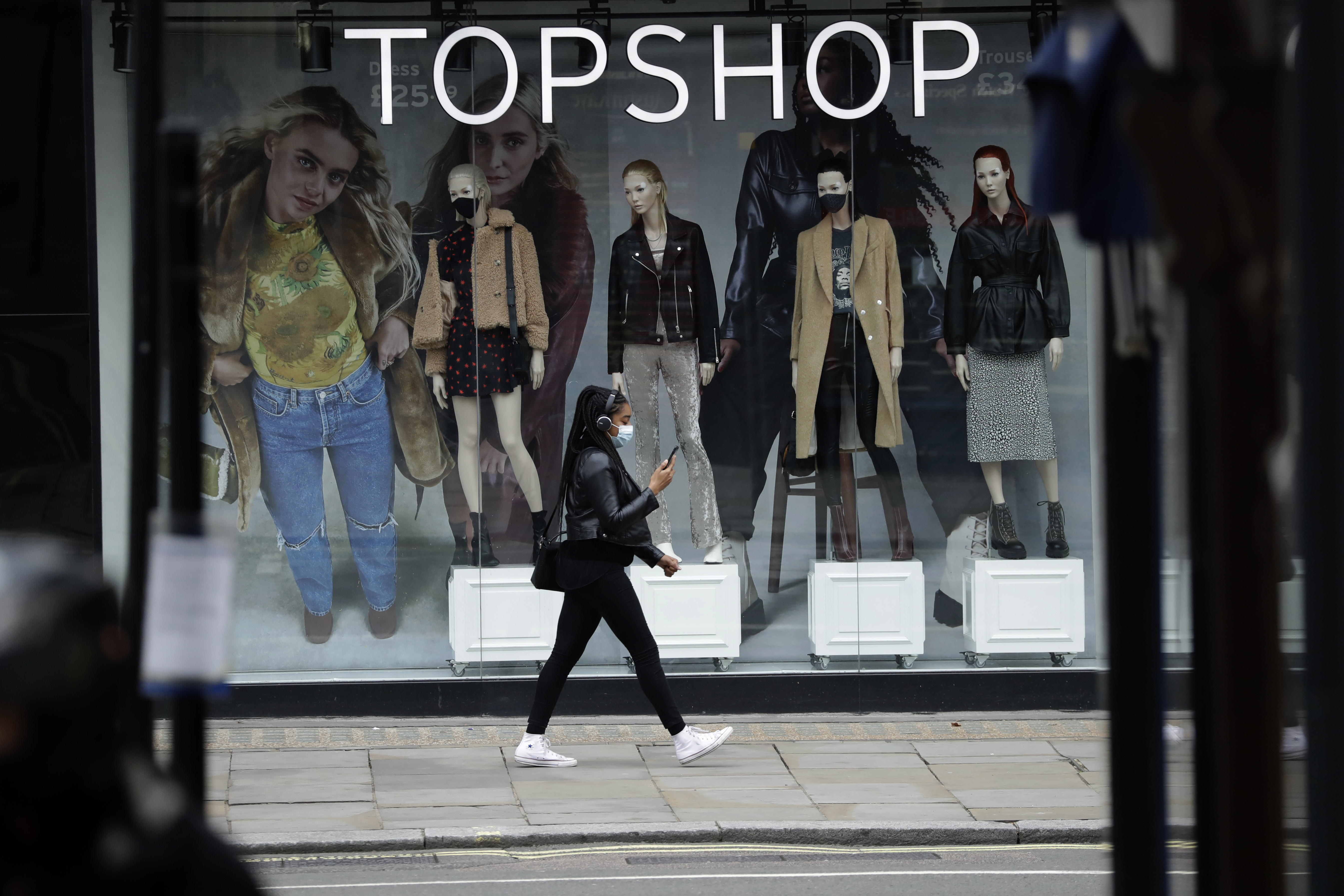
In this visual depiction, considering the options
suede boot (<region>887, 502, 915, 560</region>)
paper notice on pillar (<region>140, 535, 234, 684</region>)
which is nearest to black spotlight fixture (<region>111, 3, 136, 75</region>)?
suede boot (<region>887, 502, 915, 560</region>)

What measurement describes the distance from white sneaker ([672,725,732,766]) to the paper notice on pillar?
224 inches

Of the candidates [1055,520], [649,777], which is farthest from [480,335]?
[1055,520]

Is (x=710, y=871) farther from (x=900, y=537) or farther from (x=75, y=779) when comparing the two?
(x=75, y=779)

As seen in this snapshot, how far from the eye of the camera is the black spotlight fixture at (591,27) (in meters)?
9.98

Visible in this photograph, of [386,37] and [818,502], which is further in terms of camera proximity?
[818,502]

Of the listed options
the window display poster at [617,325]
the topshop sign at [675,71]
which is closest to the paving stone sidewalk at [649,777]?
the window display poster at [617,325]

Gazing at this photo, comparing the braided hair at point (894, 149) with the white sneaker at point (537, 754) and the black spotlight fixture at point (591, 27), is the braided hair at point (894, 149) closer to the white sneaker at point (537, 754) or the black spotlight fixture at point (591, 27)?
the black spotlight fixture at point (591, 27)

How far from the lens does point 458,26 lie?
9922 mm

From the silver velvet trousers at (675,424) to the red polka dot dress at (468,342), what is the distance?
2.83 feet

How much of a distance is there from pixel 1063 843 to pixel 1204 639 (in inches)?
167

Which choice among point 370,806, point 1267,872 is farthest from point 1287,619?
point 370,806

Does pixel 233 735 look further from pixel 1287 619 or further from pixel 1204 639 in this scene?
pixel 1204 639

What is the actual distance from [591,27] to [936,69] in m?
2.38

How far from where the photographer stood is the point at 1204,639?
10.6 ft
